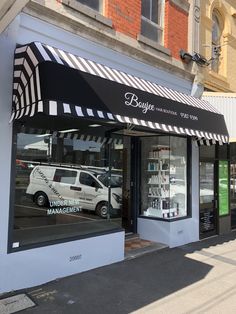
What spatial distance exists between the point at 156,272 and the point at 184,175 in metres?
3.63

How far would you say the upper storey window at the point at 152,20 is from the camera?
9.37 m

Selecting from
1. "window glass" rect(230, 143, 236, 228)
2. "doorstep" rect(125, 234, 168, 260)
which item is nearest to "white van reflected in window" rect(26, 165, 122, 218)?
"doorstep" rect(125, 234, 168, 260)

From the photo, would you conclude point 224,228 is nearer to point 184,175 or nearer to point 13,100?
point 184,175

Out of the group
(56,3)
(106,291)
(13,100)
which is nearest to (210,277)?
(106,291)

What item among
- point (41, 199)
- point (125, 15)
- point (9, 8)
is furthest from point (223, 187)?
point (9, 8)

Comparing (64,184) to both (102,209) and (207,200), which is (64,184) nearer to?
(102,209)

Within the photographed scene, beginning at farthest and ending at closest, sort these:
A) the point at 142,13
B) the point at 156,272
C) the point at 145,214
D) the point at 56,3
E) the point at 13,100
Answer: the point at 145,214
the point at 142,13
the point at 156,272
the point at 56,3
the point at 13,100

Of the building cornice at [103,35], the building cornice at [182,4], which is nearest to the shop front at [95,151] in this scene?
the building cornice at [103,35]

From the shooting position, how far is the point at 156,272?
284 inches

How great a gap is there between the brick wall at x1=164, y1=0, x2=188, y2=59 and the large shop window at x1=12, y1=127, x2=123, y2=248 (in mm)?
3118

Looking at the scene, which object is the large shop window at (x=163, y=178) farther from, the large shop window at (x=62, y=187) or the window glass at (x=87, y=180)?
the window glass at (x=87, y=180)

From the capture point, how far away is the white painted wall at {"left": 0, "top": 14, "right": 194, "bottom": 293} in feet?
19.3

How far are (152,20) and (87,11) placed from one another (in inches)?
109

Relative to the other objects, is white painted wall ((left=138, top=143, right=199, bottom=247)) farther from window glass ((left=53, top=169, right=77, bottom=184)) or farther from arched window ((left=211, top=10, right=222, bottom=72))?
arched window ((left=211, top=10, right=222, bottom=72))
